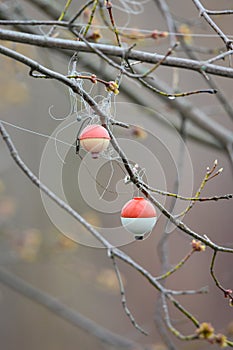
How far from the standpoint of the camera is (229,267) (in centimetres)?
203

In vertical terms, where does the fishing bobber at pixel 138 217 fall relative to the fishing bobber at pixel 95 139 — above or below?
below

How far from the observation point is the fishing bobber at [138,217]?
25.3 inches

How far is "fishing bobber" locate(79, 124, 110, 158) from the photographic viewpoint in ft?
2.01

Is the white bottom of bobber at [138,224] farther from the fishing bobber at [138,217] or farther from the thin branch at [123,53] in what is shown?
the thin branch at [123,53]

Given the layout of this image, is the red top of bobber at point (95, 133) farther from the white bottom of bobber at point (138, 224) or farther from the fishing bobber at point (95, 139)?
the white bottom of bobber at point (138, 224)

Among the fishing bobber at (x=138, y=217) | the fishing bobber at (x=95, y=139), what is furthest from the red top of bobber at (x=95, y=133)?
the fishing bobber at (x=138, y=217)

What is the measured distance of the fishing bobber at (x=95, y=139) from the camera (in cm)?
61

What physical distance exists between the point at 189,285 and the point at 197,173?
19.3 inches

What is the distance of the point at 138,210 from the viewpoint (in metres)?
0.65

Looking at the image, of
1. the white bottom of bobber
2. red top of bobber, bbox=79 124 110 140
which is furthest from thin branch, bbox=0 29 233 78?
the white bottom of bobber

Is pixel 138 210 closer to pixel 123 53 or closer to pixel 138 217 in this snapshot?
pixel 138 217

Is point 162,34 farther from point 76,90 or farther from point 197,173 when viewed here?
point 197,173

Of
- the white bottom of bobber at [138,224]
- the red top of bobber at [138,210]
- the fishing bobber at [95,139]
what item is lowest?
the white bottom of bobber at [138,224]

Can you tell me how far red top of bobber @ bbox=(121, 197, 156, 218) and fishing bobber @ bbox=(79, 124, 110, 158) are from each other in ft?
0.28
